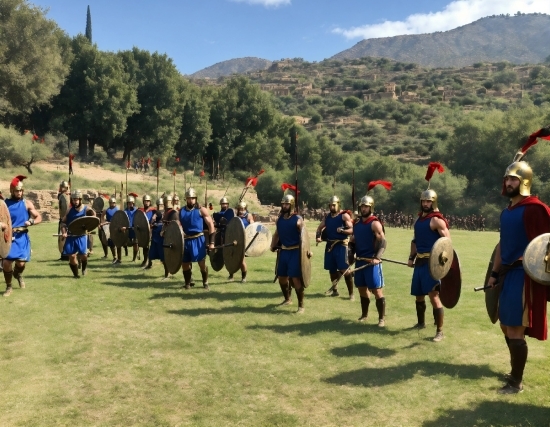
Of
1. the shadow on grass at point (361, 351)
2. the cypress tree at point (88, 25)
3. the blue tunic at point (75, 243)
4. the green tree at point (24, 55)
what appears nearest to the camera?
the shadow on grass at point (361, 351)

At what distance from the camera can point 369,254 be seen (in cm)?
754

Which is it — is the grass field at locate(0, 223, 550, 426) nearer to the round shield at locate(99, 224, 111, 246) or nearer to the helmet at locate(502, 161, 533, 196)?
the helmet at locate(502, 161, 533, 196)

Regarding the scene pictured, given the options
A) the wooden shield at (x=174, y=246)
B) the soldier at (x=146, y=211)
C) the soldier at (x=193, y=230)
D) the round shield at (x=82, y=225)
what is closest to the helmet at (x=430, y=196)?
the soldier at (x=193, y=230)

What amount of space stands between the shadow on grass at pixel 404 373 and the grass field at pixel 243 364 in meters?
0.02

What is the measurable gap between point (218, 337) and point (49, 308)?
10.2 ft

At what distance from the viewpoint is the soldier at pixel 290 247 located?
26.7 feet

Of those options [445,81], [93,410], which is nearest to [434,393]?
[93,410]

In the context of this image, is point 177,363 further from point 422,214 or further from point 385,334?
point 422,214

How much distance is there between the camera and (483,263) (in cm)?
1480

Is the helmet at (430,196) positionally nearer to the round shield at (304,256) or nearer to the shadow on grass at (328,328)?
the shadow on grass at (328,328)

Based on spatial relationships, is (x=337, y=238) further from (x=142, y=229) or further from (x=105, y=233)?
(x=105, y=233)

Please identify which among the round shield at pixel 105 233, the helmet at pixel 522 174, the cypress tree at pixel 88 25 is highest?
the cypress tree at pixel 88 25

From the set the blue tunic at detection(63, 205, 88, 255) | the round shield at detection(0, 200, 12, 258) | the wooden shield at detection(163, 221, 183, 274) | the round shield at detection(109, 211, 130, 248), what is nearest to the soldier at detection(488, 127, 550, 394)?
the wooden shield at detection(163, 221, 183, 274)

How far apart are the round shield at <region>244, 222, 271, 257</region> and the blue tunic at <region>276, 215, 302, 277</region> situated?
2934 millimetres
